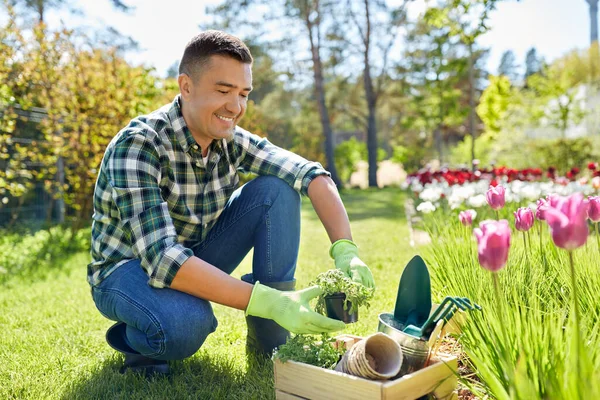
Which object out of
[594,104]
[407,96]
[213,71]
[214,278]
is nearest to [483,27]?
[213,71]

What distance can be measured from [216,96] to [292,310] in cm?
84

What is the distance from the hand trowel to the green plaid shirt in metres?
0.67

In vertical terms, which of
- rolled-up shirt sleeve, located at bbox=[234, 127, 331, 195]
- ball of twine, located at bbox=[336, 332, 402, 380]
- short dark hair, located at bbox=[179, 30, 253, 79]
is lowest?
ball of twine, located at bbox=[336, 332, 402, 380]

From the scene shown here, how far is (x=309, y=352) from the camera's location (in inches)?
66.9

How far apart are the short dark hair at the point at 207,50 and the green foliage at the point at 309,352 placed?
40.4 inches

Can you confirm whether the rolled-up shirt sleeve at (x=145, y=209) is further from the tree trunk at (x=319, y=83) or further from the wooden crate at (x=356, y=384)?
the tree trunk at (x=319, y=83)

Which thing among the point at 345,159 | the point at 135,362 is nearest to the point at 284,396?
the point at 135,362

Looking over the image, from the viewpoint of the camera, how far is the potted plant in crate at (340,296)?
5.72ft

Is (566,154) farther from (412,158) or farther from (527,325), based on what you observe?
(527,325)

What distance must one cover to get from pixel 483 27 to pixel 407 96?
13449mm

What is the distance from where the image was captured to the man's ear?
82.7 inches

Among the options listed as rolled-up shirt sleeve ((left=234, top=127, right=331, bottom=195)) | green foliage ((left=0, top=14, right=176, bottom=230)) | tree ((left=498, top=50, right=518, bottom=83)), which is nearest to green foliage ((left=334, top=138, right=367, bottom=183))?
green foliage ((left=0, top=14, right=176, bottom=230))

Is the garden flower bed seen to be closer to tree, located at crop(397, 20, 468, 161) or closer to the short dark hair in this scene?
the short dark hair

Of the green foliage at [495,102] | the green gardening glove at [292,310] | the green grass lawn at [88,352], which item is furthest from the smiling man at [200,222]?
the green foliage at [495,102]
